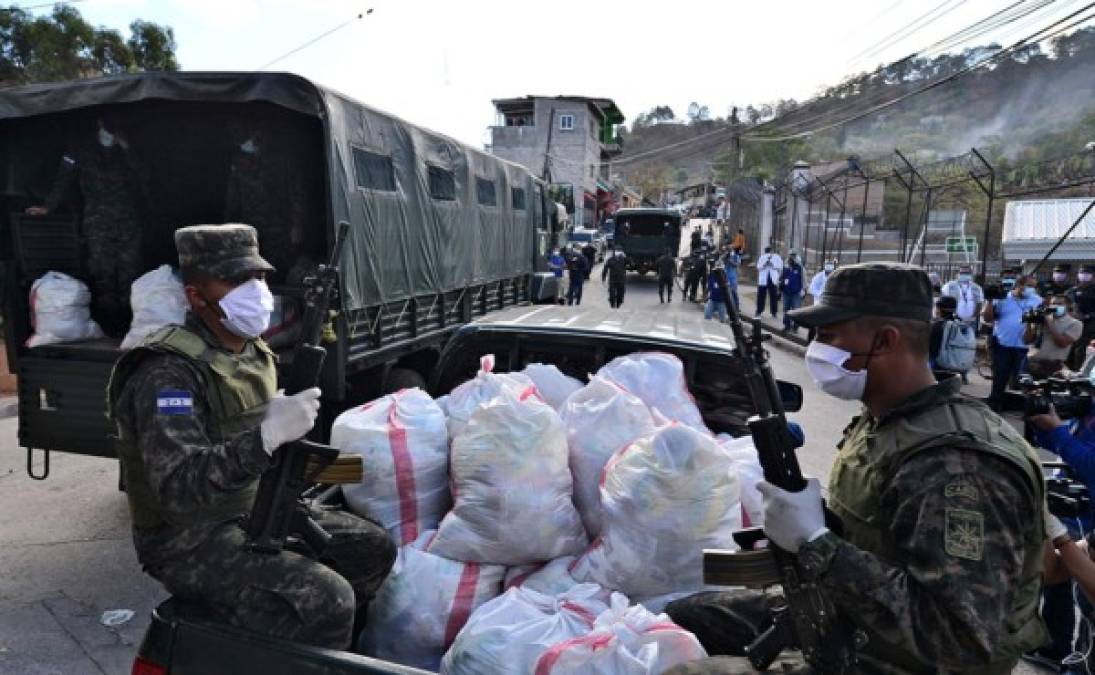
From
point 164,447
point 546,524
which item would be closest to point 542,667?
point 546,524

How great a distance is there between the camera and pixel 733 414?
351cm

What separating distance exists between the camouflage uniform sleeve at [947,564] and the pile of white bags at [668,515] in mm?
783

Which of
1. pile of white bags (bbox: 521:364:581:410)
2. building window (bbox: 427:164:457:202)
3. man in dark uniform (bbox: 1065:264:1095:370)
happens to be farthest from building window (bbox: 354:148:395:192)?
man in dark uniform (bbox: 1065:264:1095:370)

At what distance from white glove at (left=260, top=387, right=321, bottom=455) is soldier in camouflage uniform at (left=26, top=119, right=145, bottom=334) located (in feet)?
13.3

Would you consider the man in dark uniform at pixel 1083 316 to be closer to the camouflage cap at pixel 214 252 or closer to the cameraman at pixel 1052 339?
the cameraman at pixel 1052 339

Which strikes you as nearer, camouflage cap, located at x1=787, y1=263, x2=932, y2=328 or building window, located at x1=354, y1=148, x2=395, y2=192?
camouflage cap, located at x1=787, y1=263, x2=932, y2=328

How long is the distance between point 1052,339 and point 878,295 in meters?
6.05

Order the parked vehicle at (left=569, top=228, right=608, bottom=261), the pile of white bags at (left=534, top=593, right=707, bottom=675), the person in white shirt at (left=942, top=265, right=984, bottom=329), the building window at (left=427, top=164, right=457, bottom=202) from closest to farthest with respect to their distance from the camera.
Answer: the pile of white bags at (left=534, top=593, right=707, bottom=675)
the building window at (left=427, top=164, right=457, bottom=202)
the person in white shirt at (left=942, top=265, right=984, bottom=329)
the parked vehicle at (left=569, top=228, right=608, bottom=261)

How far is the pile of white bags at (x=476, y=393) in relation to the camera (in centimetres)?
284

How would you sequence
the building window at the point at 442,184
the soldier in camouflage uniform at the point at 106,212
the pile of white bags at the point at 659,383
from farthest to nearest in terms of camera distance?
the building window at the point at 442,184, the soldier in camouflage uniform at the point at 106,212, the pile of white bags at the point at 659,383

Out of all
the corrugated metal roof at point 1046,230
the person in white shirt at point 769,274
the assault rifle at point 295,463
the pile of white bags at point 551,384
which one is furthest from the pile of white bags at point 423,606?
the corrugated metal roof at point 1046,230

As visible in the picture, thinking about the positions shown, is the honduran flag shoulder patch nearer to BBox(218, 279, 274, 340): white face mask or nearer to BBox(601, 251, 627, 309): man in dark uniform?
BBox(218, 279, 274, 340): white face mask

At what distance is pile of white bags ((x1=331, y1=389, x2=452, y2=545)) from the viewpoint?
2.67 m

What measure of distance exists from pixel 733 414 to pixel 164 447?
251 centimetres
